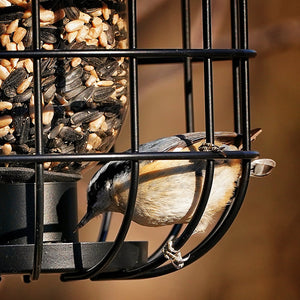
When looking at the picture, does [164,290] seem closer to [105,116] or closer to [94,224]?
[94,224]

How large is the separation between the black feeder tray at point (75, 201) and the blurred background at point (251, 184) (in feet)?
4.72

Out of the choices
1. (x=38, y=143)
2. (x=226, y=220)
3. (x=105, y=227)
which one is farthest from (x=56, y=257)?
(x=105, y=227)

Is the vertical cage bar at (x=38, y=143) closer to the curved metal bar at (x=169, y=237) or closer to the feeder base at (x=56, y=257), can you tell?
the feeder base at (x=56, y=257)

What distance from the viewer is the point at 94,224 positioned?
12.0ft

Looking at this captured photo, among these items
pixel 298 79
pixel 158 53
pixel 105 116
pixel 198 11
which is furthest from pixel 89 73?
pixel 298 79

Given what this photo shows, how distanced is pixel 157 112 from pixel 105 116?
5.09ft

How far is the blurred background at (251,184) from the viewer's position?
3.62 meters

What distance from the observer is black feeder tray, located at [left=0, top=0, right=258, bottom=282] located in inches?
70.0

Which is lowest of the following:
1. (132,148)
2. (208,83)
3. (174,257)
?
(174,257)

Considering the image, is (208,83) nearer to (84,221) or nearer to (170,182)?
(170,182)

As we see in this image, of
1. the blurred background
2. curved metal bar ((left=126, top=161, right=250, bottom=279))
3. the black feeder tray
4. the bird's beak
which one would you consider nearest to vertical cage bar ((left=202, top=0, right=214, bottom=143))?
the black feeder tray

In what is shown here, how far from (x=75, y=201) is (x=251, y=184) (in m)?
1.70

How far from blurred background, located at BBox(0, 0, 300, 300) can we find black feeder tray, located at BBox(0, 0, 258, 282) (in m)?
1.44

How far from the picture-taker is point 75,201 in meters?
2.16
